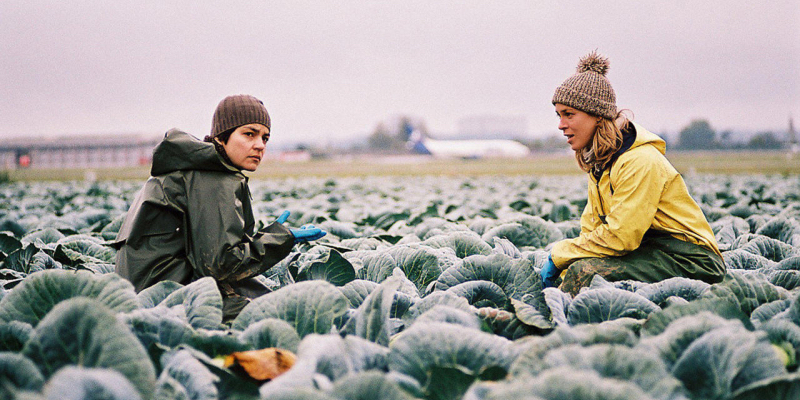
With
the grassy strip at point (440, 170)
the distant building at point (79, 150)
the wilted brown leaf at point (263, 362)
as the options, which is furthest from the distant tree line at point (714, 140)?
the distant building at point (79, 150)

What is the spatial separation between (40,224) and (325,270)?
4818 mm

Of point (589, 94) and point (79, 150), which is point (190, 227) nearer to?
point (589, 94)

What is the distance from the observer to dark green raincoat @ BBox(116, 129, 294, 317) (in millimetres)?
2564

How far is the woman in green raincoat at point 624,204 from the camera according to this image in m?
2.94

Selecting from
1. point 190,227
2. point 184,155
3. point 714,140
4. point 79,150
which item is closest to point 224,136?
point 184,155

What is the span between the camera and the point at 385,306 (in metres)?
2.04

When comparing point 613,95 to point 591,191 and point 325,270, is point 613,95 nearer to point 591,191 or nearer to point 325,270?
point 591,191

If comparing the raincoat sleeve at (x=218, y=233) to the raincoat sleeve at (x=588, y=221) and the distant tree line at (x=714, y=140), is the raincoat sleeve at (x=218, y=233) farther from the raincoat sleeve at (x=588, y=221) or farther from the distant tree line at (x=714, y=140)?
the distant tree line at (x=714, y=140)

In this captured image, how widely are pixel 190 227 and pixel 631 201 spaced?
225 cm

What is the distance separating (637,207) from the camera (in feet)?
9.52

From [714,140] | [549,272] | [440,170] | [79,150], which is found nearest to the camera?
[549,272]

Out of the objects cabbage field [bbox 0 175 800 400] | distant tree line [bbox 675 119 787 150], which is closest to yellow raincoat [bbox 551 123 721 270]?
cabbage field [bbox 0 175 800 400]

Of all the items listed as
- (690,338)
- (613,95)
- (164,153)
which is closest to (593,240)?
(613,95)

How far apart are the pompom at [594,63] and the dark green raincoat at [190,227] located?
199 centimetres
